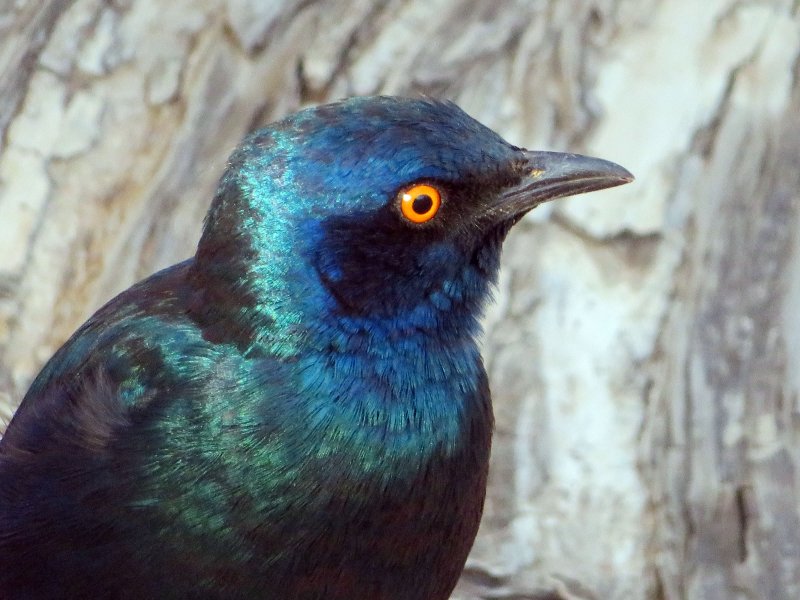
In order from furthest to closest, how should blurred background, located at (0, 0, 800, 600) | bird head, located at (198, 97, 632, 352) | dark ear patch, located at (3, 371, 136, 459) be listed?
blurred background, located at (0, 0, 800, 600) → dark ear patch, located at (3, 371, 136, 459) → bird head, located at (198, 97, 632, 352)

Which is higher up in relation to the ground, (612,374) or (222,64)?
(222,64)

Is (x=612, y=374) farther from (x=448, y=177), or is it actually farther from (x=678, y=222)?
(x=448, y=177)

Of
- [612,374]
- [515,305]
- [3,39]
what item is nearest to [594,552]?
[612,374]

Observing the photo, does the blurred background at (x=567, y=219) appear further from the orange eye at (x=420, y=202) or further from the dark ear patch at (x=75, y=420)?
the orange eye at (x=420, y=202)

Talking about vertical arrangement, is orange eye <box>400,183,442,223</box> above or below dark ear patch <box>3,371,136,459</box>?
above

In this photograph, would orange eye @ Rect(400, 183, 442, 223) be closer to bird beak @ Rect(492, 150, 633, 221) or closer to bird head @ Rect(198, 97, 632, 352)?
bird head @ Rect(198, 97, 632, 352)

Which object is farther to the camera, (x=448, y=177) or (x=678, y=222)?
(x=678, y=222)

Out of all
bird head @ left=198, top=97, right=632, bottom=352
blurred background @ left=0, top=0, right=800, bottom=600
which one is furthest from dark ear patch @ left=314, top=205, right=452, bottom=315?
blurred background @ left=0, top=0, right=800, bottom=600

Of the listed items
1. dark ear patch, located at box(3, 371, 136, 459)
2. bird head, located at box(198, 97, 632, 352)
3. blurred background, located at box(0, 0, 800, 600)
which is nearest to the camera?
bird head, located at box(198, 97, 632, 352)
